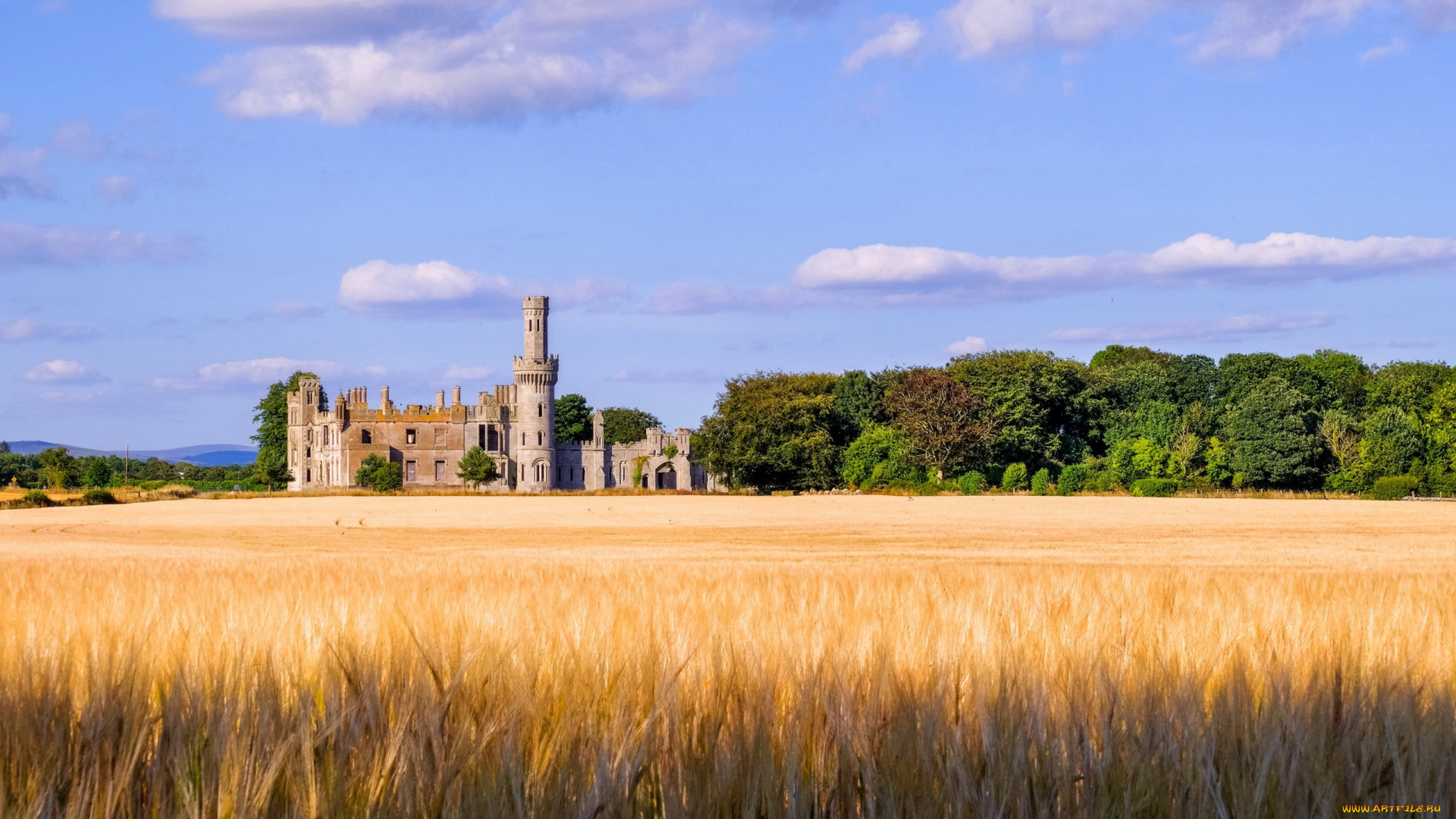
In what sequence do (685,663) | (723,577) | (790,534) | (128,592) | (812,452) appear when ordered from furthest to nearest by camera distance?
(812,452)
(790,534)
(723,577)
(128,592)
(685,663)

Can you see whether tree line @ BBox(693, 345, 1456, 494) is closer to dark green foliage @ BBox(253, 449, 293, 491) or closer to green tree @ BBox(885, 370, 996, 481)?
green tree @ BBox(885, 370, 996, 481)

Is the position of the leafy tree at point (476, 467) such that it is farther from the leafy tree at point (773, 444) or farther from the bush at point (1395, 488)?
the bush at point (1395, 488)

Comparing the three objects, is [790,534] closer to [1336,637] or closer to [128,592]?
[128,592]

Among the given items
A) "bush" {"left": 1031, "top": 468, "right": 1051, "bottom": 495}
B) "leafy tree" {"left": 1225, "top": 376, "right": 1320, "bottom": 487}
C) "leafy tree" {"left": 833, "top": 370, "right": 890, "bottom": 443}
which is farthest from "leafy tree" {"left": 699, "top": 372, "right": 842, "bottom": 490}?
"leafy tree" {"left": 1225, "top": 376, "right": 1320, "bottom": 487}

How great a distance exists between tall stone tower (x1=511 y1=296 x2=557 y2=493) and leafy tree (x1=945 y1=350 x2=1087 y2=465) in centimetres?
3703

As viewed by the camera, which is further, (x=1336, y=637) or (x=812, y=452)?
(x=812, y=452)

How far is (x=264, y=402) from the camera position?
13462cm

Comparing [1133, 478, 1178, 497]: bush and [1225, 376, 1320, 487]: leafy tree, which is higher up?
[1225, 376, 1320, 487]: leafy tree

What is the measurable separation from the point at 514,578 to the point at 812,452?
8183 cm

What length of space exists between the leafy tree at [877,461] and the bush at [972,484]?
4.82m

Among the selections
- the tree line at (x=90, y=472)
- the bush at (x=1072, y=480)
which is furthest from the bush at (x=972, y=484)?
the tree line at (x=90, y=472)

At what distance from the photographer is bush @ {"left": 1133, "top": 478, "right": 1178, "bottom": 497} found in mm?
79312

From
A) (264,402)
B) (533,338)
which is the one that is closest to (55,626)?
(533,338)

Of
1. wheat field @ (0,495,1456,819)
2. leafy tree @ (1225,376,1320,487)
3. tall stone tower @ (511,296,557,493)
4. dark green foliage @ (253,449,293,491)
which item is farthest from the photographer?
dark green foliage @ (253,449,293,491)
